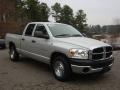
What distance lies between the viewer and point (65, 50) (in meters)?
6.39

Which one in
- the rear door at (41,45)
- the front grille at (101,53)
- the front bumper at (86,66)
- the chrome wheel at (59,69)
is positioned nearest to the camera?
the front bumper at (86,66)

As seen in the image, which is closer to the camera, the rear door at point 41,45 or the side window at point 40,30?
the rear door at point 41,45

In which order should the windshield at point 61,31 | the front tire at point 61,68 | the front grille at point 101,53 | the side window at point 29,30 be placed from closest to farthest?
the front grille at point 101,53 → the front tire at point 61,68 → the windshield at point 61,31 → the side window at point 29,30

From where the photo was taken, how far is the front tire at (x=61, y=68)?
6.42 meters

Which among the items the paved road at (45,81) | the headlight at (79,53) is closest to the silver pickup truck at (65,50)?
the headlight at (79,53)

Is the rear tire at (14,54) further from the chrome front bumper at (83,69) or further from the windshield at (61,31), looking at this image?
the chrome front bumper at (83,69)

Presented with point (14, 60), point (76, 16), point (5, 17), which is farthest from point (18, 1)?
point (14, 60)

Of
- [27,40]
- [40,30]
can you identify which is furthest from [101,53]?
[27,40]

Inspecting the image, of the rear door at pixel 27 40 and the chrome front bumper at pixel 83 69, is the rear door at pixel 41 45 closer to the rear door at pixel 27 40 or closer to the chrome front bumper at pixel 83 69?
the rear door at pixel 27 40

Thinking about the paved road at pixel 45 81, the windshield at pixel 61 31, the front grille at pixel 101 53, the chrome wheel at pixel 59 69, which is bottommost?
the paved road at pixel 45 81

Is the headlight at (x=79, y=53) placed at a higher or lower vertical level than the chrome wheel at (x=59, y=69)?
higher

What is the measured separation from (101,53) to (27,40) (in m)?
3.38

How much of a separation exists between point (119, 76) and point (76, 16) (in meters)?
62.8

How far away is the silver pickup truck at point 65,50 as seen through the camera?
6211 millimetres
